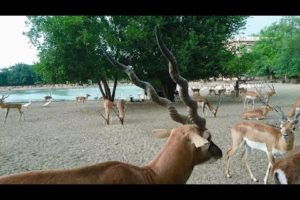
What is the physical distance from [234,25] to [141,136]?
9885 millimetres

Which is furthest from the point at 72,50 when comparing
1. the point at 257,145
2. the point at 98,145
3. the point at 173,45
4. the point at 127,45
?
the point at 257,145

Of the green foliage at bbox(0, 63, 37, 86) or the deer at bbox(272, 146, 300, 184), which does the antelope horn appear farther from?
the green foliage at bbox(0, 63, 37, 86)

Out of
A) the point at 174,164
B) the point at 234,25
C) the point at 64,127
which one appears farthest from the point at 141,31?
the point at 174,164

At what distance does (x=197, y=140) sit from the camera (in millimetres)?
2062

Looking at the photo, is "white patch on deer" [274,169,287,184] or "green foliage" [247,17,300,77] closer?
"white patch on deer" [274,169,287,184]

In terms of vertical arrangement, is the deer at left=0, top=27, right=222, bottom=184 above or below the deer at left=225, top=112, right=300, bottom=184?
above

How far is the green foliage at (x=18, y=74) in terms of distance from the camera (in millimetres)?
29250

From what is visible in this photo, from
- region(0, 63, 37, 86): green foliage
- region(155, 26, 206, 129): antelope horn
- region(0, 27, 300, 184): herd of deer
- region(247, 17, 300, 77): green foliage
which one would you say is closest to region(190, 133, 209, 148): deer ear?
region(0, 27, 300, 184): herd of deer

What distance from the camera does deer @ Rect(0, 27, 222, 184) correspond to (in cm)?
182

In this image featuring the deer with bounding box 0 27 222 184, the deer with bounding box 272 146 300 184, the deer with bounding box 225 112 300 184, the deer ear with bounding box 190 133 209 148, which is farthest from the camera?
the deer with bounding box 225 112 300 184

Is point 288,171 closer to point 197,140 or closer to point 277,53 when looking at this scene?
point 197,140
